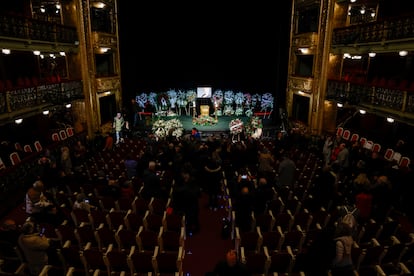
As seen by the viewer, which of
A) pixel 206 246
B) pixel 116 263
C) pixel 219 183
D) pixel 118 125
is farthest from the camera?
pixel 118 125

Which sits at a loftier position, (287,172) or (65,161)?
(287,172)

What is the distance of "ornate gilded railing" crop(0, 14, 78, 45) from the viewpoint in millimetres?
11886

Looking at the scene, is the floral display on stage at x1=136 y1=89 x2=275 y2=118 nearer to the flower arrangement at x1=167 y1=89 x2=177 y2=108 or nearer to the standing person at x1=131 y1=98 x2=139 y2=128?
the flower arrangement at x1=167 y1=89 x2=177 y2=108

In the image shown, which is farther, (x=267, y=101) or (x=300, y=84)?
(x=267, y=101)

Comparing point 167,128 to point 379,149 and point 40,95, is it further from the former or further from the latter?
point 379,149

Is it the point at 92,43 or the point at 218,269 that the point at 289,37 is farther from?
the point at 218,269

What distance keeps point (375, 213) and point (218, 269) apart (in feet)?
17.6

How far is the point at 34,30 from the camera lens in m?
13.7

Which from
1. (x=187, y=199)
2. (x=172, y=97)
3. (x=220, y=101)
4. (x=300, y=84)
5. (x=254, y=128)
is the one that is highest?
(x=300, y=84)

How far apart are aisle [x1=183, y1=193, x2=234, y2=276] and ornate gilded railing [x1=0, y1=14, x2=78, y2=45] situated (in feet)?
32.9

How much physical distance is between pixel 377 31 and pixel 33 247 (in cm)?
1464

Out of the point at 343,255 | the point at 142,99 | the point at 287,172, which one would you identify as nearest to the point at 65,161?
the point at 287,172

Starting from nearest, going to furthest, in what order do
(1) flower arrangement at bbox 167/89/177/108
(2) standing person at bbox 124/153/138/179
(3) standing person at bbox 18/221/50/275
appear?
(3) standing person at bbox 18/221/50/275 < (2) standing person at bbox 124/153/138/179 < (1) flower arrangement at bbox 167/89/177/108

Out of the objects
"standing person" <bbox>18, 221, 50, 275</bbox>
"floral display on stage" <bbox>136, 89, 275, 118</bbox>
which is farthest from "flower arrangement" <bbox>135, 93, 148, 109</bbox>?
"standing person" <bbox>18, 221, 50, 275</bbox>
